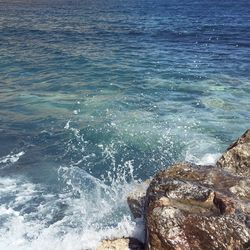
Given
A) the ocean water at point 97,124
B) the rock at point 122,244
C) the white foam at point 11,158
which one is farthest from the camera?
the white foam at point 11,158

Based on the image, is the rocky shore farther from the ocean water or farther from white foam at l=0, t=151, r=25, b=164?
white foam at l=0, t=151, r=25, b=164

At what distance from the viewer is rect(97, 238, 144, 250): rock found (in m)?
8.47

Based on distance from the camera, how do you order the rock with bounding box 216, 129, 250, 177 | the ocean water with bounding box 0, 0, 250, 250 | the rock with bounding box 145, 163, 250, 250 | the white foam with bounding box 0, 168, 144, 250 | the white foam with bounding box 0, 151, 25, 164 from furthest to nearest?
the white foam with bounding box 0, 151, 25, 164 → the ocean water with bounding box 0, 0, 250, 250 → the rock with bounding box 216, 129, 250, 177 → the white foam with bounding box 0, 168, 144, 250 → the rock with bounding box 145, 163, 250, 250

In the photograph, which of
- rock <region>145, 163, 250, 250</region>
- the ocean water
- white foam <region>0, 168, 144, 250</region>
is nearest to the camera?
rock <region>145, 163, 250, 250</region>

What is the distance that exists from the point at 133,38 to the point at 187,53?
833 centimetres

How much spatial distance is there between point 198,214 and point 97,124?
33.7ft

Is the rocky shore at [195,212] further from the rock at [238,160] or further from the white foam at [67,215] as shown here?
the rock at [238,160]

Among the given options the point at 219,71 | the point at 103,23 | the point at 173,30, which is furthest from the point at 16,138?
the point at 103,23

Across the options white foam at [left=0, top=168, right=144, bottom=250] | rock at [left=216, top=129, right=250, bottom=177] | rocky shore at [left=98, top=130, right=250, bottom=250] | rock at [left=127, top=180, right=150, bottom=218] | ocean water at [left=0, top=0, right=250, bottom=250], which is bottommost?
ocean water at [left=0, top=0, right=250, bottom=250]

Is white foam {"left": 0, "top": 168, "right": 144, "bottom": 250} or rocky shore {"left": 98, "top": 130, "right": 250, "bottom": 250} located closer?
rocky shore {"left": 98, "top": 130, "right": 250, "bottom": 250}

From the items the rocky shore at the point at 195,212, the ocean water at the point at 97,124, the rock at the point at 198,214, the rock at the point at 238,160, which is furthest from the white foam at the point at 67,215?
the rock at the point at 238,160

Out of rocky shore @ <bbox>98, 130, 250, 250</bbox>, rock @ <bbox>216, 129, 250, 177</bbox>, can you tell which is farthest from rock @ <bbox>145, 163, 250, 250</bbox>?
rock @ <bbox>216, 129, 250, 177</bbox>

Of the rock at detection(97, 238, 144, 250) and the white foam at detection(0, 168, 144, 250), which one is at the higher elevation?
the rock at detection(97, 238, 144, 250)

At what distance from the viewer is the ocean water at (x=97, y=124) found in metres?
10.9
